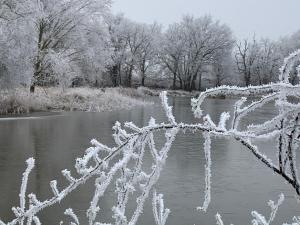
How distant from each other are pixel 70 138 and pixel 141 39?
44.4 m

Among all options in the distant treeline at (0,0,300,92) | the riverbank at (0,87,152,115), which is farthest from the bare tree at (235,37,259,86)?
the riverbank at (0,87,152,115)

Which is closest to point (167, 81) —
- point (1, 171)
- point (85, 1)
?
point (85, 1)

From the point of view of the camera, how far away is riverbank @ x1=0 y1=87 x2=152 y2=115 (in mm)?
20547

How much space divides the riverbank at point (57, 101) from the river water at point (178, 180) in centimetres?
687

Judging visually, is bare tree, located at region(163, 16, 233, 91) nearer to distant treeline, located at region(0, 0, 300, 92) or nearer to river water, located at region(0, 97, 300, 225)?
distant treeline, located at region(0, 0, 300, 92)

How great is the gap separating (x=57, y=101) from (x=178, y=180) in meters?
16.6

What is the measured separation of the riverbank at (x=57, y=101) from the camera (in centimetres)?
2055

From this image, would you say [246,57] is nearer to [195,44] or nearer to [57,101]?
[195,44]

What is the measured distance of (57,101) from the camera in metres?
23.8

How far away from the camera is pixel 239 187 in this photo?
Answer: 760 centimetres

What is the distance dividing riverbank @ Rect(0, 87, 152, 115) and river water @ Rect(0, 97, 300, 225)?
22.5ft

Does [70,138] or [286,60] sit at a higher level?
[286,60]

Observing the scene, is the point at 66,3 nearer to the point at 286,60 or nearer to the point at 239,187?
the point at 239,187

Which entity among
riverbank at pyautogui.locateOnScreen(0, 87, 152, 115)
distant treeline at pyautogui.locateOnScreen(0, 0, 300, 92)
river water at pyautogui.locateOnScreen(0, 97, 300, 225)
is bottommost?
river water at pyautogui.locateOnScreen(0, 97, 300, 225)
